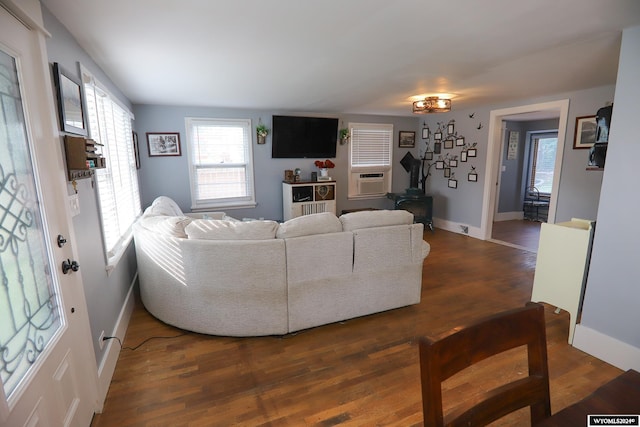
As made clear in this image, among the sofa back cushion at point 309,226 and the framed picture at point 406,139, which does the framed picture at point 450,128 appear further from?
the sofa back cushion at point 309,226

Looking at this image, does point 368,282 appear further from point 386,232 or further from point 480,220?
point 480,220

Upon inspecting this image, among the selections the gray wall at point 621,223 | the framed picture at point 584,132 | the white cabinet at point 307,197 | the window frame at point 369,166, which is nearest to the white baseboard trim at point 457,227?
the window frame at point 369,166

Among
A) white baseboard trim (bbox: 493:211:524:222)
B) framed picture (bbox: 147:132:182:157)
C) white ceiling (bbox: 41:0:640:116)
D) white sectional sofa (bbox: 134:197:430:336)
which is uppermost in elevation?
white ceiling (bbox: 41:0:640:116)

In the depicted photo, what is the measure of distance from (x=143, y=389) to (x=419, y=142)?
20.8ft

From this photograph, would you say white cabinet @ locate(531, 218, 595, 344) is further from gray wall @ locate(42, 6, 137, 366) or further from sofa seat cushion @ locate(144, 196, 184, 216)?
sofa seat cushion @ locate(144, 196, 184, 216)

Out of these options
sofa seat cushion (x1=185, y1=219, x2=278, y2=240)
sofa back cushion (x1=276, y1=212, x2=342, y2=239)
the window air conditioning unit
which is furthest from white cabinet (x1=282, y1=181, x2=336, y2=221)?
sofa seat cushion (x1=185, y1=219, x2=278, y2=240)

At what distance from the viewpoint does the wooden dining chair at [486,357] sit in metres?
0.78

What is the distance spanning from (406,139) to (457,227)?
83.2 inches

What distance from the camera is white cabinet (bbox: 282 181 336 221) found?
5488 mm

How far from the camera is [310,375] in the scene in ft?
6.80

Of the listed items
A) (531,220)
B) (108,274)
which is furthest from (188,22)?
(531,220)

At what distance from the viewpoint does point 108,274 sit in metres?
2.31

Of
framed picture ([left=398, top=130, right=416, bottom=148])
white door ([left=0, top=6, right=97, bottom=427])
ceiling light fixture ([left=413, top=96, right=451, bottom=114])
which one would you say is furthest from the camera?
framed picture ([left=398, top=130, right=416, bottom=148])

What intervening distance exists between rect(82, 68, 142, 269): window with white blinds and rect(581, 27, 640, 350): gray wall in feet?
11.7
